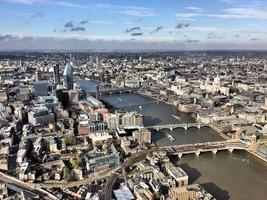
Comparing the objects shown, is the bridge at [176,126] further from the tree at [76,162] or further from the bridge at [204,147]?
the tree at [76,162]

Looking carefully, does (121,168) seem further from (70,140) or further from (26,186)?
(70,140)

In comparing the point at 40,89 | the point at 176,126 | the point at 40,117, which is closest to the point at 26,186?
the point at 40,117

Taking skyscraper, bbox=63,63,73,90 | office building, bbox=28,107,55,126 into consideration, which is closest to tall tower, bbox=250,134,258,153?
office building, bbox=28,107,55,126

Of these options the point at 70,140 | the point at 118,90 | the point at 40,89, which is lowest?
the point at 118,90

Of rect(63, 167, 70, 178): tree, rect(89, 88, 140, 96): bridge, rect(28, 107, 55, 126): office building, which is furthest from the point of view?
rect(89, 88, 140, 96): bridge

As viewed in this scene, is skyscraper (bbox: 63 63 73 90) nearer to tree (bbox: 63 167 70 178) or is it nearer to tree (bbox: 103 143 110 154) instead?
tree (bbox: 103 143 110 154)

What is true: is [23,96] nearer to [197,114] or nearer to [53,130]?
[53,130]

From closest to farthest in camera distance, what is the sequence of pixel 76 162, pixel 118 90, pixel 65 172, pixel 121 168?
1. pixel 65 172
2. pixel 121 168
3. pixel 76 162
4. pixel 118 90

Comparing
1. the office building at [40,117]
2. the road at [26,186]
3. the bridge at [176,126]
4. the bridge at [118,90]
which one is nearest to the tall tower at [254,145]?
the bridge at [176,126]
